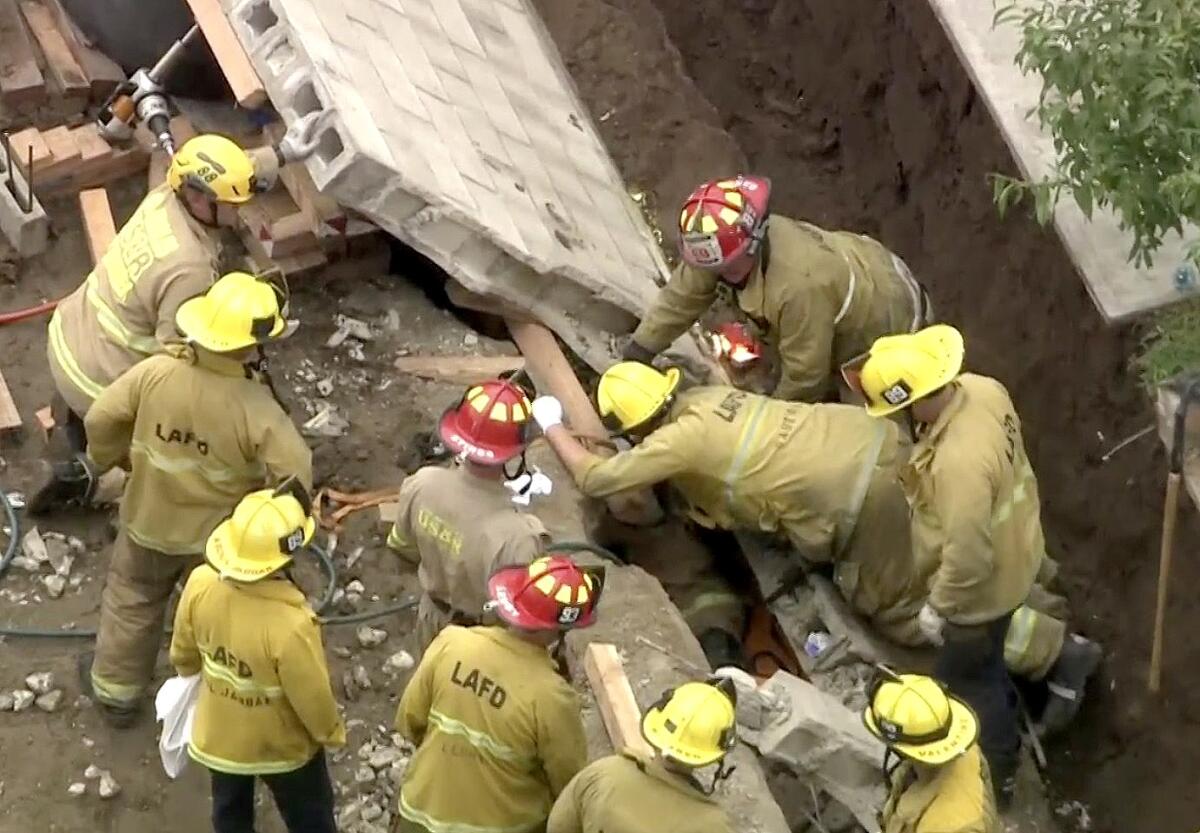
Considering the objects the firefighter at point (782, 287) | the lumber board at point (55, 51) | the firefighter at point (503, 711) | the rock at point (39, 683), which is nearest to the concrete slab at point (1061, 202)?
the firefighter at point (782, 287)

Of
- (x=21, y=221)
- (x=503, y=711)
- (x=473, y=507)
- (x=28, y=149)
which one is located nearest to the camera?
(x=503, y=711)

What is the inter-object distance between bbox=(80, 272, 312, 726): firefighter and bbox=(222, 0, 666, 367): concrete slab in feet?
5.04

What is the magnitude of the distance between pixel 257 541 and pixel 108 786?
6.06ft

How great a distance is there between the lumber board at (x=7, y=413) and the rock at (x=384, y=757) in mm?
2463

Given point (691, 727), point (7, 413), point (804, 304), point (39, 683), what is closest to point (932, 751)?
point (691, 727)

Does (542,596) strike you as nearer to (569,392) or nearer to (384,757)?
(384,757)

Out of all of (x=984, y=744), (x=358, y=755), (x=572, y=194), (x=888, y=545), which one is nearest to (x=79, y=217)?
(x=572, y=194)

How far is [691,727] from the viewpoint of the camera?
215 inches

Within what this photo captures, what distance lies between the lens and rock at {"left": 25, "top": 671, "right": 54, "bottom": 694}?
24.0 ft

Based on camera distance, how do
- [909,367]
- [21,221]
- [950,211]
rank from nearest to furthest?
1. [909,367]
2. [21,221]
3. [950,211]

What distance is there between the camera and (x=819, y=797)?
769 centimetres

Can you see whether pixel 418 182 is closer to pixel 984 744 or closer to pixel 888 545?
pixel 888 545

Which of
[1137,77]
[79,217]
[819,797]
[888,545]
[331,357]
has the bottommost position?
[819,797]

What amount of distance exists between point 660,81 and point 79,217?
151 inches
